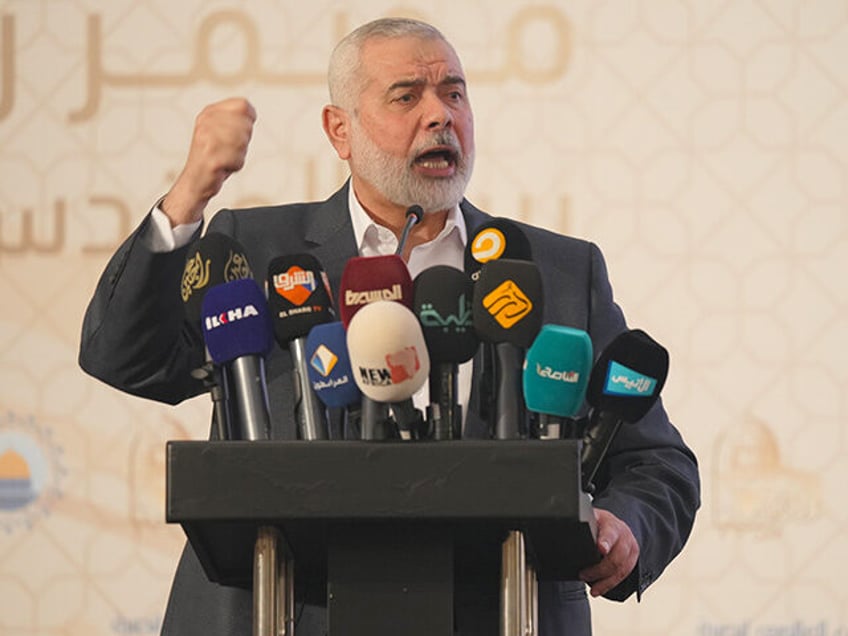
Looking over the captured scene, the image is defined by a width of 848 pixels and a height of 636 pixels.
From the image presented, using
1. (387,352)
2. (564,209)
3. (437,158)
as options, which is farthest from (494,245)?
(564,209)

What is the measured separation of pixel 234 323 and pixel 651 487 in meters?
0.64

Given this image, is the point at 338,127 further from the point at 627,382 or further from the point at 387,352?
the point at 387,352

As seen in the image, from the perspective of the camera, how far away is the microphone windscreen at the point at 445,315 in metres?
1.32

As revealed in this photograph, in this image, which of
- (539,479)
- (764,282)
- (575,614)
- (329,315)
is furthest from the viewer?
(764,282)

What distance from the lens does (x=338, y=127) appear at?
2.38 metres

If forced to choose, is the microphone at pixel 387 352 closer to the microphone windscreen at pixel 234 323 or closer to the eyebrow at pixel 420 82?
the microphone windscreen at pixel 234 323

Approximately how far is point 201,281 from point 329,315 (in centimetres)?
13

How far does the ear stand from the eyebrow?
156mm

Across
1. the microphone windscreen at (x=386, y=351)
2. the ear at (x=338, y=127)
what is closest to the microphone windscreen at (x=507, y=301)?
the microphone windscreen at (x=386, y=351)

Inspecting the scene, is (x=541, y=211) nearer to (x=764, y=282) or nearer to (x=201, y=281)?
(x=764, y=282)

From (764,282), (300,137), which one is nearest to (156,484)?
(300,137)

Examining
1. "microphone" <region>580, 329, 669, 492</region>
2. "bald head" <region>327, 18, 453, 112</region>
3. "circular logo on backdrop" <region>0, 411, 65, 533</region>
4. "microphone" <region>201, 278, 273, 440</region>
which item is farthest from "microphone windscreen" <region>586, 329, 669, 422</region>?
"circular logo on backdrop" <region>0, 411, 65, 533</region>

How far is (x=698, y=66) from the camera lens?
2910mm

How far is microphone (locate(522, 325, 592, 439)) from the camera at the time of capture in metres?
1.32
